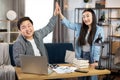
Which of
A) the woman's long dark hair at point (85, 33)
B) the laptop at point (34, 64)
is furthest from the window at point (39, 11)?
the laptop at point (34, 64)

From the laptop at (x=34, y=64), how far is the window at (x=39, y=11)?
291 centimetres

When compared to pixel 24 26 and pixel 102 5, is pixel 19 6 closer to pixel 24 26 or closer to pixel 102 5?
pixel 102 5

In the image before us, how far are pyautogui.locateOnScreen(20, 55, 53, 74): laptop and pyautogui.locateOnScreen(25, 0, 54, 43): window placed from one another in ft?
9.54

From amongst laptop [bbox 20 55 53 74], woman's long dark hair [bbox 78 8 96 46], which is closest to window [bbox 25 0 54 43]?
woman's long dark hair [bbox 78 8 96 46]

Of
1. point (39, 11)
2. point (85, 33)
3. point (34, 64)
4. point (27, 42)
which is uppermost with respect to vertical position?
point (39, 11)

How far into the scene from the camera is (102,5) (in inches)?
Result: 204

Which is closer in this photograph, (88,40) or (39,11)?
(88,40)

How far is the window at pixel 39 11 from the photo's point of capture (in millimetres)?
5156

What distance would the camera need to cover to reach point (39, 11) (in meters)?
5.22

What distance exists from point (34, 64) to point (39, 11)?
121 inches

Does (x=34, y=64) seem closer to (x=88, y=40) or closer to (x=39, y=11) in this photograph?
(x=88, y=40)

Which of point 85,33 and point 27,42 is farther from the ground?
point 85,33

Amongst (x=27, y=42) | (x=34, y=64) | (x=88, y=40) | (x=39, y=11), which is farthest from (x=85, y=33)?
(x=39, y=11)

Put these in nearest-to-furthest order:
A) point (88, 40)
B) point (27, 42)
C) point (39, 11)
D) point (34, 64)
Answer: point (34, 64), point (27, 42), point (88, 40), point (39, 11)
